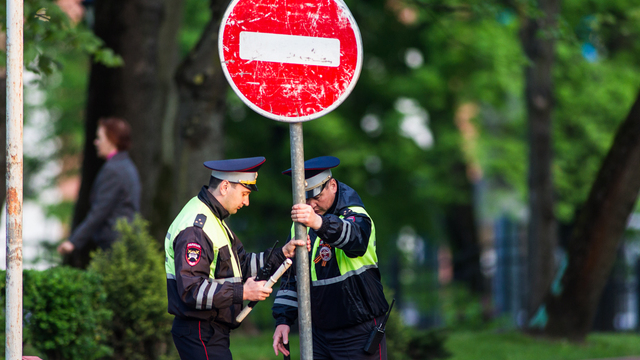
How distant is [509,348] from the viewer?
8.54 m

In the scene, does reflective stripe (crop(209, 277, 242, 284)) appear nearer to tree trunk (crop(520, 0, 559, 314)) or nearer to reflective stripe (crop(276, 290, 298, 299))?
reflective stripe (crop(276, 290, 298, 299))

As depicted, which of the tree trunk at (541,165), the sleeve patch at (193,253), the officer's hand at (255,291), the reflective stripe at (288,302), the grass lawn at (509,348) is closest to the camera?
the officer's hand at (255,291)

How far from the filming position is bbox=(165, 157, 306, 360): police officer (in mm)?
3418

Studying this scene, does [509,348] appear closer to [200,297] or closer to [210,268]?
[210,268]

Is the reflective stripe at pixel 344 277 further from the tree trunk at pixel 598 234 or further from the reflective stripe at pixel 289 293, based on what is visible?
the tree trunk at pixel 598 234

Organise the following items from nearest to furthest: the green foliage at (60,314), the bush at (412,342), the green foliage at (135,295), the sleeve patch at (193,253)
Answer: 1. the sleeve patch at (193,253)
2. the green foliage at (60,314)
3. the green foliage at (135,295)
4. the bush at (412,342)

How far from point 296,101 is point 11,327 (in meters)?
Result: 1.60

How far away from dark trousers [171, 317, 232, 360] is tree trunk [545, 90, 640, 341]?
6144 mm

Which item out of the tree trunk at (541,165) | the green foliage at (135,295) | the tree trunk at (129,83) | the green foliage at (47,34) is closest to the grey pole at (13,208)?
the green foliage at (135,295)

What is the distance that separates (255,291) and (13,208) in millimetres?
1133

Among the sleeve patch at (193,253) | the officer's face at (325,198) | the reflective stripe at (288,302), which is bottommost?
the reflective stripe at (288,302)

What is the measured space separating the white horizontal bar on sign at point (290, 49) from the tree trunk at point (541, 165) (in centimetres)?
833

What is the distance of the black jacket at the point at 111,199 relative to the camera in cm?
634

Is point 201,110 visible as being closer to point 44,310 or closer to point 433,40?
point 44,310
